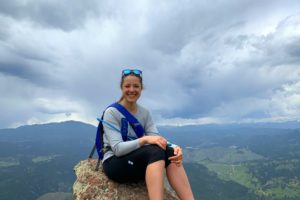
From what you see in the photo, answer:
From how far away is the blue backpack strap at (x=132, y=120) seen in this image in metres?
8.01

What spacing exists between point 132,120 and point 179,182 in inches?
74.2

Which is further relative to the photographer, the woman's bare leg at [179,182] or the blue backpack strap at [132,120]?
the blue backpack strap at [132,120]

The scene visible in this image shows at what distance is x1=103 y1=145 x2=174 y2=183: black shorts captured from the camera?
7059mm

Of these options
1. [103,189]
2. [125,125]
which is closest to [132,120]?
[125,125]

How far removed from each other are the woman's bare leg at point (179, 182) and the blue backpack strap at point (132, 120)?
3.97 feet

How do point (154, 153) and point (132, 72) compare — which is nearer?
point (154, 153)

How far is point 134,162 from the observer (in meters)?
7.34

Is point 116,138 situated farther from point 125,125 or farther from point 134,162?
point 134,162

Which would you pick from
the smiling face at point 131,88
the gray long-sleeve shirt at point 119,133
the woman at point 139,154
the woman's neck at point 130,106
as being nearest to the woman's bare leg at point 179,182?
the woman at point 139,154

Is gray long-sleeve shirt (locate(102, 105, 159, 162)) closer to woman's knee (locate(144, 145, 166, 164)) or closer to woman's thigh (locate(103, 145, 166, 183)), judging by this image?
woman's thigh (locate(103, 145, 166, 183))

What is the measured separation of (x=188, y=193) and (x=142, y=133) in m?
1.90

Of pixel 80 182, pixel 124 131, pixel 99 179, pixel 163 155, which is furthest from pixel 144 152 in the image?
pixel 80 182

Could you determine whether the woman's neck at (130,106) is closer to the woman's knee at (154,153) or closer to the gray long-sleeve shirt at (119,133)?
the gray long-sleeve shirt at (119,133)

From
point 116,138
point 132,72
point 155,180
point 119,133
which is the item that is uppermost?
point 132,72
